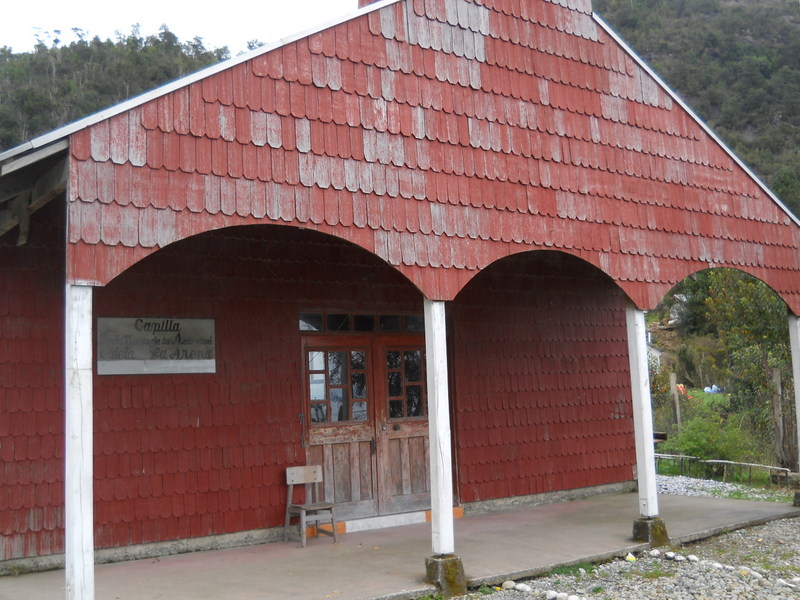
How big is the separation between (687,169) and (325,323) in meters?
4.07

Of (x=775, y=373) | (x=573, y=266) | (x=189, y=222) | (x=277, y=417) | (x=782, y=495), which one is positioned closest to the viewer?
(x=189, y=222)

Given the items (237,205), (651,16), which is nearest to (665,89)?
(237,205)

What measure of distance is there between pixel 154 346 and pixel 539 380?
4586 mm

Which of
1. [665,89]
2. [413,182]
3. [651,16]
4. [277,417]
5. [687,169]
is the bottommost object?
[277,417]

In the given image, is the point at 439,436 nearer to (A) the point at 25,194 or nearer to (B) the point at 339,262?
(B) the point at 339,262

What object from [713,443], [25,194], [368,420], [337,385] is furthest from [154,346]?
[713,443]

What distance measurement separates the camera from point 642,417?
7.34 meters

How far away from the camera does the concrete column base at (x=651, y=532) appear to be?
7.01 m

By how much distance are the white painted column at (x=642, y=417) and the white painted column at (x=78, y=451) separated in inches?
189

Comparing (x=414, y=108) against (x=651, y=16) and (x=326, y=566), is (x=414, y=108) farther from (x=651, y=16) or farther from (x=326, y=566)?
(x=651, y=16)

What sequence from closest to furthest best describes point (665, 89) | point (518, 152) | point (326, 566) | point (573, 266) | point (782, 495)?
point (326, 566) → point (518, 152) → point (665, 89) → point (573, 266) → point (782, 495)

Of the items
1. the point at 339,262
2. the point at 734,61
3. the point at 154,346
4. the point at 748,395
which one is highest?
the point at 734,61

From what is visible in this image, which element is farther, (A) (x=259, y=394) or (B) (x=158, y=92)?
(A) (x=259, y=394)

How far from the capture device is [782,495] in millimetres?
10531
